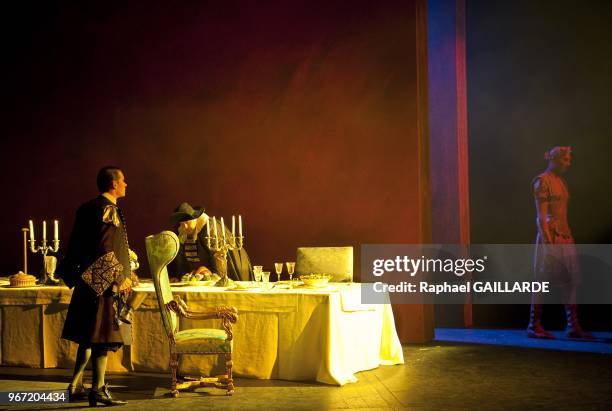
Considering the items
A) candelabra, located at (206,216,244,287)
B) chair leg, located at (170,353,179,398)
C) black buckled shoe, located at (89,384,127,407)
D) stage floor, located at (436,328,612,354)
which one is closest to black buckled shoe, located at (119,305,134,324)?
chair leg, located at (170,353,179,398)

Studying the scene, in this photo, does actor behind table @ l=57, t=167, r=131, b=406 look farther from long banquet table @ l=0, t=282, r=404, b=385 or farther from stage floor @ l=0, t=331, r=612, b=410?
long banquet table @ l=0, t=282, r=404, b=385

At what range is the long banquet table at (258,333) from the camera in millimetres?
4680

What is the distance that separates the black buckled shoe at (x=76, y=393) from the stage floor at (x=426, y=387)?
0.08m

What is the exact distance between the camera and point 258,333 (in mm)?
4871

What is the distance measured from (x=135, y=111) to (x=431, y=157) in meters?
3.23

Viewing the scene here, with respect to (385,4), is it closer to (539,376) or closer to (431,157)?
(431,157)

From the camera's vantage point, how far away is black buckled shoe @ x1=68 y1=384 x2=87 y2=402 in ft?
13.7

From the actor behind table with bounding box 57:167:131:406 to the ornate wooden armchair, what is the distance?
1.02 ft

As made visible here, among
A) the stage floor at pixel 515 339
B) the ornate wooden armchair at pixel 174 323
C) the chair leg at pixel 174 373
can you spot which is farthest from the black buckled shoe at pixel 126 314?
the stage floor at pixel 515 339

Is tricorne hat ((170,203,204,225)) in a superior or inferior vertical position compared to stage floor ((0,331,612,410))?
superior

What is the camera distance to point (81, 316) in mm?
4027

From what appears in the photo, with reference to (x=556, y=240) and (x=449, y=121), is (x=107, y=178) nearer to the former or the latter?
(x=556, y=240)

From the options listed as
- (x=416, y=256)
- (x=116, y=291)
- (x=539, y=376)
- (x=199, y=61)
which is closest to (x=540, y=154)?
(x=416, y=256)

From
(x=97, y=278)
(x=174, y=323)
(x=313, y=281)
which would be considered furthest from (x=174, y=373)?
(x=313, y=281)
